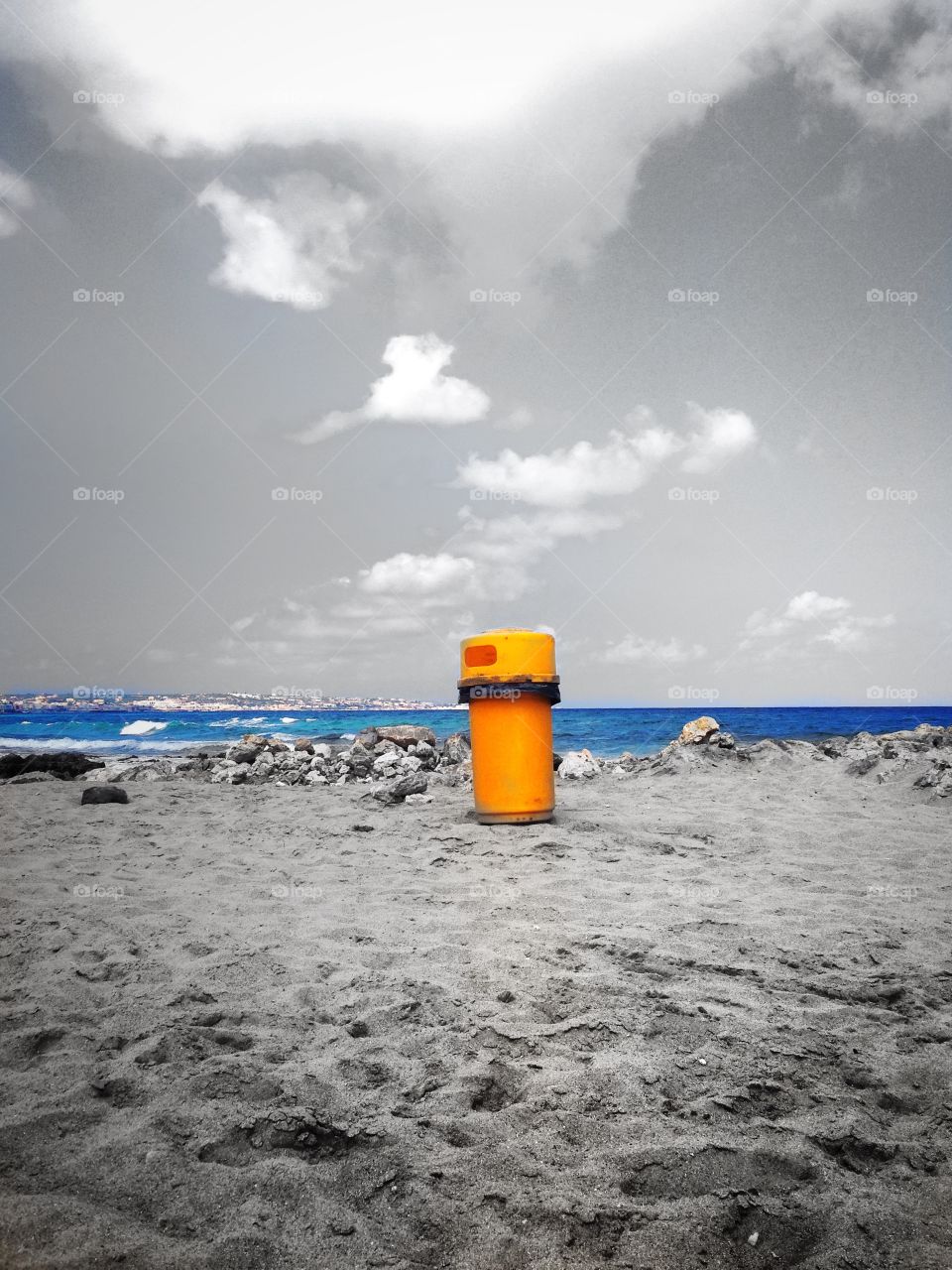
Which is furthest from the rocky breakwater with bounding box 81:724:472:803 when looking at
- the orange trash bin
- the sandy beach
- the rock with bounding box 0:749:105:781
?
the sandy beach

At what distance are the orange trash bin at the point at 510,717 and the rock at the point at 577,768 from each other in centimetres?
287

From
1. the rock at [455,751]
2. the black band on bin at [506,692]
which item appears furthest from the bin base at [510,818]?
the rock at [455,751]

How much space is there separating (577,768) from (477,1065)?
6206 millimetres

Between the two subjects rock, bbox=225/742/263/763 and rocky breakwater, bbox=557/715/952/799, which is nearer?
rocky breakwater, bbox=557/715/952/799

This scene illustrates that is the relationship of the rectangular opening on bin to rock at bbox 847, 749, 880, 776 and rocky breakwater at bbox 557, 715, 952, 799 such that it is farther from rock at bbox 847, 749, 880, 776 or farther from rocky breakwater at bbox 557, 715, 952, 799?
rock at bbox 847, 749, 880, 776

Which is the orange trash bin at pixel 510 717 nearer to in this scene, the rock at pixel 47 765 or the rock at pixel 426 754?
the rock at pixel 426 754

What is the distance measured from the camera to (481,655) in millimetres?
A: 5086

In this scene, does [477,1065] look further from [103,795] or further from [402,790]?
[103,795]

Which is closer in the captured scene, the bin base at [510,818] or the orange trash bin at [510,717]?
the orange trash bin at [510,717]

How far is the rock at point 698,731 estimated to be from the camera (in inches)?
354

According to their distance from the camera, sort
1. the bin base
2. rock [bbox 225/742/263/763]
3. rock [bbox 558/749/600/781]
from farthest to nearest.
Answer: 1. rock [bbox 225/742/263/763]
2. rock [bbox 558/749/600/781]
3. the bin base

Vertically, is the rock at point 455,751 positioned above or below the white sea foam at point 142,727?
above

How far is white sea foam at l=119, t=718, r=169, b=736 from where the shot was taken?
76.6ft

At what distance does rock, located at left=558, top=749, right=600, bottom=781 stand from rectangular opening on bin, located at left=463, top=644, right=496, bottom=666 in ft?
11.0
